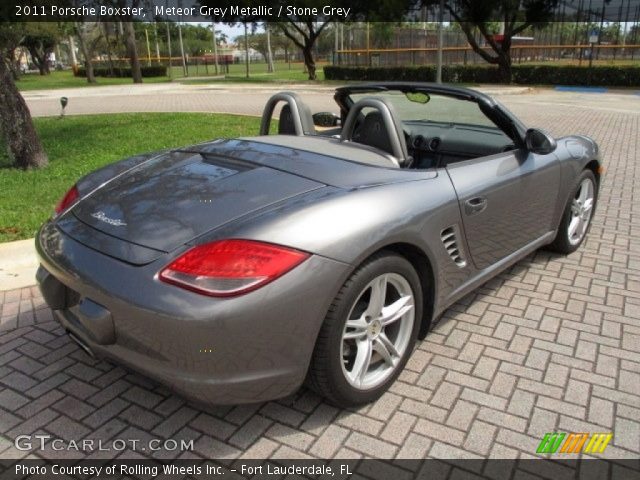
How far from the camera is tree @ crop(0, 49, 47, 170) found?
276 inches

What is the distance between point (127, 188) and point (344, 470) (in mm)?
1695

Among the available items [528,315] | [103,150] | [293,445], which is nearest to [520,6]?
[103,150]

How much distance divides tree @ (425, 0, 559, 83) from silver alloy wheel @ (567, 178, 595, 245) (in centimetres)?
2338

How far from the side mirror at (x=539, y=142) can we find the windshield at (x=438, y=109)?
25 cm

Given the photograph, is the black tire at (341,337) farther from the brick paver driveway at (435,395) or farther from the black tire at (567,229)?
the black tire at (567,229)

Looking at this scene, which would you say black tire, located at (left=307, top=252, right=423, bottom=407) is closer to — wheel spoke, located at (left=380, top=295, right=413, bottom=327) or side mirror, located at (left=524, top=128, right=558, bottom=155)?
wheel spoke, located at (left=380, top=295, right=413, bottom=327)

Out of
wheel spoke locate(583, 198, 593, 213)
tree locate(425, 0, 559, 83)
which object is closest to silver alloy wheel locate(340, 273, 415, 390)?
wheel spoke locate(583, 198, 593, 213)

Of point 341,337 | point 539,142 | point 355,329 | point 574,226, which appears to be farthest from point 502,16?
point 341,337

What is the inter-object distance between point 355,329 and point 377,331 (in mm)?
138

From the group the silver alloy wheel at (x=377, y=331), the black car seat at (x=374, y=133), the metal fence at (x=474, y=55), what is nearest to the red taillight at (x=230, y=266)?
the silver alloy wheel at (x=377, y=331)

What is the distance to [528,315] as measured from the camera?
350 cm

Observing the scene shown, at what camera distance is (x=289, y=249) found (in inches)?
83.3

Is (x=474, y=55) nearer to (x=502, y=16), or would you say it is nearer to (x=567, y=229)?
(x=502, y=16)

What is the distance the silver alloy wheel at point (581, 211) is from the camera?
14.3ft
